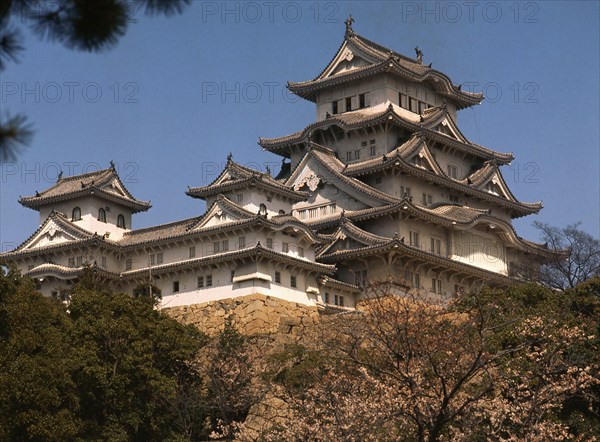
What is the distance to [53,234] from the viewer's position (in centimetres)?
6875

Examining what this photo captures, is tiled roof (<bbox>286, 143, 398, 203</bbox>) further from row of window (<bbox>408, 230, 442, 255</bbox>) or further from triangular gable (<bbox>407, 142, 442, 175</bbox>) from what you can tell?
triangular gable (<bbox>407, 142, 442, 175</bbox>)

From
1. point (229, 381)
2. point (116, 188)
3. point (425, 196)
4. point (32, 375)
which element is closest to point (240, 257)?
point (229, 381)

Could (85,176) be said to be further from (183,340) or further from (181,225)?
(183,340)

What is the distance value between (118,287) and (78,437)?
20752mm

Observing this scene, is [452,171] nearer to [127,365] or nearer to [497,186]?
[497,186]

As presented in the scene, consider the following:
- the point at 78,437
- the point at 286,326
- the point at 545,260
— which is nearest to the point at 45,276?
the point at 286,326

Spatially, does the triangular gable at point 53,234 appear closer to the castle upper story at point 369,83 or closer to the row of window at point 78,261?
the row of window at point 78,261

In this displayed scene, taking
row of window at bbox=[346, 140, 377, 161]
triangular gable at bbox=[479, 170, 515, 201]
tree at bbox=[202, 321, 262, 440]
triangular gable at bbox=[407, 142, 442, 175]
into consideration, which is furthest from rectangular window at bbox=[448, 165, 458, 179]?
tree at bbox=[202, 321, 262, 440]

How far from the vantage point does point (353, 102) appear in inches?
3130

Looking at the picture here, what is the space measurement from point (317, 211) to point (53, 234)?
51.8 ft

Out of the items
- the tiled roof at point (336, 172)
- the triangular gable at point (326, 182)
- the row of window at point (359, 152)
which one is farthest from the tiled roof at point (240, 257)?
the row of window at point (359, 152)

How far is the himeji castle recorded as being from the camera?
6362 cm

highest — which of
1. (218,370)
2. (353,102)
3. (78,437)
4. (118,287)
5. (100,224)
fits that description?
(353,102)

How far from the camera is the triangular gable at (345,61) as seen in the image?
79.3 meters
